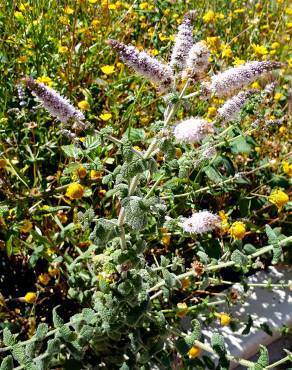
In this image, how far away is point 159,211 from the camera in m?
1.28

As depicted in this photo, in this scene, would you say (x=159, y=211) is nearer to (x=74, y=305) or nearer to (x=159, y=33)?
(x=74, y=305)

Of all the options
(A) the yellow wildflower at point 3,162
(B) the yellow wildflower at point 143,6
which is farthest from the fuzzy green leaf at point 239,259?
(B) the yellow wildflower at point 143,6

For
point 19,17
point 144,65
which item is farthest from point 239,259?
point 19,17

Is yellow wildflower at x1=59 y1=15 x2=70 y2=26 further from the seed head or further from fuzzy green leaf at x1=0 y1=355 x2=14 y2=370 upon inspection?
fuzzy green leaf at x1=0 y1=355 x2=14 y2=370

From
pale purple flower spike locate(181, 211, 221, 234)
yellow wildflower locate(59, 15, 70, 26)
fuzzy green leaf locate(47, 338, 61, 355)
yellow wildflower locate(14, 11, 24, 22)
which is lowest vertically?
fuzzy green leaf locate(47, 338, 61, 355)

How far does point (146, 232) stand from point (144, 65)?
0.82 metres

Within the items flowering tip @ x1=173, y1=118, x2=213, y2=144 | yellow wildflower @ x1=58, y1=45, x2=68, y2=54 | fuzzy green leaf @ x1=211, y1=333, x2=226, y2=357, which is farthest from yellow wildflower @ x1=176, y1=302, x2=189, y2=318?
yellow wildflower @ x1=58, y1=45, x2=68, y2=54

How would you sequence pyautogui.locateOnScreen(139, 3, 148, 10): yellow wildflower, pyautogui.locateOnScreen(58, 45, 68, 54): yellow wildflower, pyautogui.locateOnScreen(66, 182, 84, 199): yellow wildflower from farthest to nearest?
pyautogui.locateOnScreen(139, 3, 148, 10): yellow wildflower → pyautogui.locateOnScreen(58, 45, 68, 54): yellow wildflower → pyautogui.locateOnScreen(66, 182, 84, 199): yellow wildflower

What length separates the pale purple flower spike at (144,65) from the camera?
0.90 meters

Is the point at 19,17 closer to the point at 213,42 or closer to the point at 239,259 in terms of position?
the point at 213,42

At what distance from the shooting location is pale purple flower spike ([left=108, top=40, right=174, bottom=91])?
0.90m

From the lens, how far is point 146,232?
1636 millimetres

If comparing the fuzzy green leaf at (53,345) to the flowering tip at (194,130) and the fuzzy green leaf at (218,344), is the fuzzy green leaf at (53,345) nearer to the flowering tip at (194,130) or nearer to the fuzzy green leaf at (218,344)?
the fuzzy green leaf at (218,344)

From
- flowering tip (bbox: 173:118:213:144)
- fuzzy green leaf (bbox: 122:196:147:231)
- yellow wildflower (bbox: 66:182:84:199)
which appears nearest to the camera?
flowering tip (bbox: 173:118:213:144)
